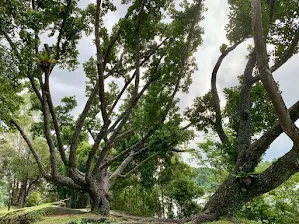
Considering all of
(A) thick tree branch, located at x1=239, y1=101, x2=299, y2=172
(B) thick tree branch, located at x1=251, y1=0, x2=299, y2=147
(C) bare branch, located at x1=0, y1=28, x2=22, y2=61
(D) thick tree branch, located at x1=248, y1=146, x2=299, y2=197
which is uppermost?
(C) bare branch, located at x1=0, y1=28, x2=22, y2=61

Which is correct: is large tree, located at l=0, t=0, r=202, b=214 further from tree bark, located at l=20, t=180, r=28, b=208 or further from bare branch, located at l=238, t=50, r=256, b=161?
tree bark, located at l=20, t=180, r=28, b=208

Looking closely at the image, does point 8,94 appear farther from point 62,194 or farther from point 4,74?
point 62,194

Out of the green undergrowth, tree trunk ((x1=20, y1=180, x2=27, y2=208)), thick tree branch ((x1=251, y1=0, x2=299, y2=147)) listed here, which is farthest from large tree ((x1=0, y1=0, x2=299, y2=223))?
tree trunk ((x1=20, y1=180, x2=27, y2=208))

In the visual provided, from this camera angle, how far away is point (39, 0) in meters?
8.85

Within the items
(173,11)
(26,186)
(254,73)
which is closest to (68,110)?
(173,11)

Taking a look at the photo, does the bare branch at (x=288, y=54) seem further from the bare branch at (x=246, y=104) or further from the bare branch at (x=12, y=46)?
the bare branch at (x=12, y=46)

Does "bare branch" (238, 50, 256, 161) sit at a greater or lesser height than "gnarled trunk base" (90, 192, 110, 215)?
greater

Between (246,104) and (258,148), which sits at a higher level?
(246,104)

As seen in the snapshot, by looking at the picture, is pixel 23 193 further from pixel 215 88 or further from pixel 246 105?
pixel 246 105

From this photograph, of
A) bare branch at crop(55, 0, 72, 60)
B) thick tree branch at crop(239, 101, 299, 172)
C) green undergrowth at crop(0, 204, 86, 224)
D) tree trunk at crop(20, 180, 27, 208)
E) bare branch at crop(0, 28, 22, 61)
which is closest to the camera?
thick tree branch at crop(239, 101, 299, 172)

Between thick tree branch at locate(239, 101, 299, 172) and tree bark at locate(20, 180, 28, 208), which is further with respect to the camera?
tree bark at locate(20, 180, 28, 208)

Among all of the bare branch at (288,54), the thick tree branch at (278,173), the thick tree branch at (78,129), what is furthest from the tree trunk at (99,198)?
the bare branch at (288,54)

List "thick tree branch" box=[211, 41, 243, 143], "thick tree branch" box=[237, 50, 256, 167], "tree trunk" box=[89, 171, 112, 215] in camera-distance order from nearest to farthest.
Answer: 1. "thick tree branch" box=[237, 50, 256, 167]
2. "thick tree branch" box=[211, 41, 243, 143]
3. "tree trunk" box=[89, 171, 112, 215]

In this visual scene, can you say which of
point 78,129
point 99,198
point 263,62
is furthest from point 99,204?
point 263,62
